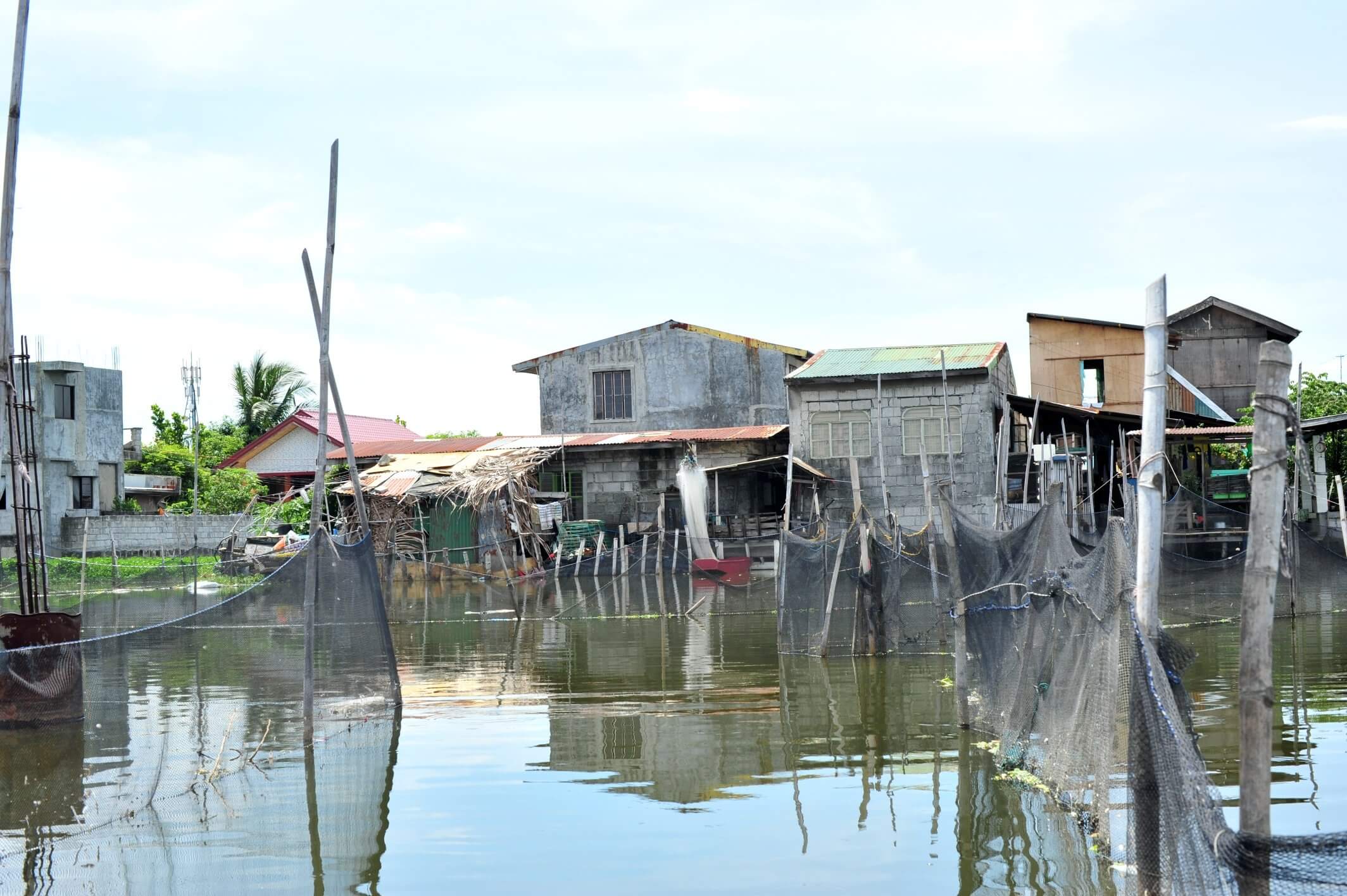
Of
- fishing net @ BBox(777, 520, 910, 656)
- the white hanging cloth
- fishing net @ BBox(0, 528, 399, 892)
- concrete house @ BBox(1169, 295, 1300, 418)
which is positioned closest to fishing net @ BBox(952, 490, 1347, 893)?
fishing net @ BBox(777, 520, 910, 656)

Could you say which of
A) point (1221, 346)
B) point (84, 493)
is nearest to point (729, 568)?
point (1221, 346)

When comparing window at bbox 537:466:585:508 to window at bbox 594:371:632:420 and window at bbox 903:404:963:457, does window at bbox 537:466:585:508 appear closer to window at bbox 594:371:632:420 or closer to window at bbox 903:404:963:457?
window at bbox 594:371:632:420

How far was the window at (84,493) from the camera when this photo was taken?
1486 inches

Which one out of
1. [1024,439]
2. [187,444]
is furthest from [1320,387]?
[187,444]

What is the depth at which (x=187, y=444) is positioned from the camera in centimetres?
5003

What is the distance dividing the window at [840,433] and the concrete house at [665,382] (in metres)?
3.45

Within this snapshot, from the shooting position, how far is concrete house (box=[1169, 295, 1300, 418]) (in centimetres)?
3559

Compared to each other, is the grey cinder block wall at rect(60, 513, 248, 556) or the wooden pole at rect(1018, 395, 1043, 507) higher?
the wooden pole at rect(1018, 395, 1043, 507)

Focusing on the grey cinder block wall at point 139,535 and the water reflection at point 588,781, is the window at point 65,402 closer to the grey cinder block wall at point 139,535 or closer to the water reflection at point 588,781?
the grey cinder block wall at point 139,535

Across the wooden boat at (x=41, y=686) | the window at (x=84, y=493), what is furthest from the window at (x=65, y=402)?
the wooden boat at (x=41, y=686)

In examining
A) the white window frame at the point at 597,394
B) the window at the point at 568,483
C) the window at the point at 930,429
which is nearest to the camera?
the window at the point at 930,429

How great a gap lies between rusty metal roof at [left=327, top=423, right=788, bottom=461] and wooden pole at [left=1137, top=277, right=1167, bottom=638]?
2539cm

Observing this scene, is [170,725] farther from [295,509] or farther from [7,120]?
[295,509]

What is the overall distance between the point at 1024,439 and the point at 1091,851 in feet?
97.1
